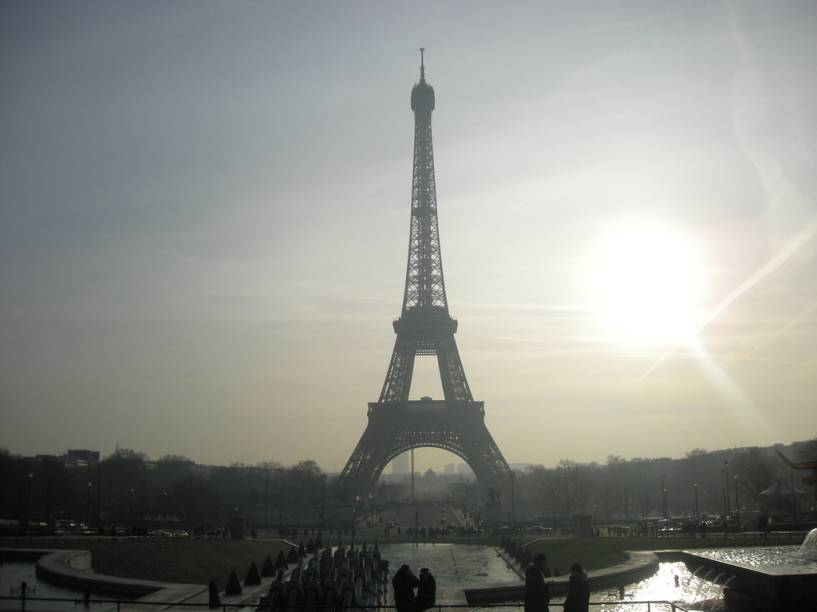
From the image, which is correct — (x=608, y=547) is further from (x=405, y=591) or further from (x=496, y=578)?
(x=405, y=591)

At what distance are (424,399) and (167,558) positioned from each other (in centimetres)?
4250

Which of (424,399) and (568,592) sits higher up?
(424,399)

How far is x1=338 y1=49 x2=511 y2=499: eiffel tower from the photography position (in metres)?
71.4

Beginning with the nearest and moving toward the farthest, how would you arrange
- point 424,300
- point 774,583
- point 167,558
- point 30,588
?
1. point 774,583
2. point 30,588
3. point 167,558
4. point 424,300

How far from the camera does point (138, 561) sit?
32.0 m

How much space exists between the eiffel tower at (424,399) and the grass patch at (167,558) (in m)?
31.9

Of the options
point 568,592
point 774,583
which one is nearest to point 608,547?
point 774,583

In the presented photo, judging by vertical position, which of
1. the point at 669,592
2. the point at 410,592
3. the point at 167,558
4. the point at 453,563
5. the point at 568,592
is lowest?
the point at 453,563

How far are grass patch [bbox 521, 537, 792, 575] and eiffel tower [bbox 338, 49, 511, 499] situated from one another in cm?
3291

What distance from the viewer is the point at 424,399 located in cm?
7462

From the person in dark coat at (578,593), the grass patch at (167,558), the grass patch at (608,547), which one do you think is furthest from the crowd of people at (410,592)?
the grass patch at (167,558)

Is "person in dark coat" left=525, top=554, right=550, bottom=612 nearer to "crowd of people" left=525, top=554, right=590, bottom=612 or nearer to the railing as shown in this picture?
"crowd of people" left=525, top=554, right=590, bottom=612

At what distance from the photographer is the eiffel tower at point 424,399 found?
7138 cm

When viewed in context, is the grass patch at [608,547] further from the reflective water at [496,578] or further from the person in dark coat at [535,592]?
the person in dark coat at [535,592]
